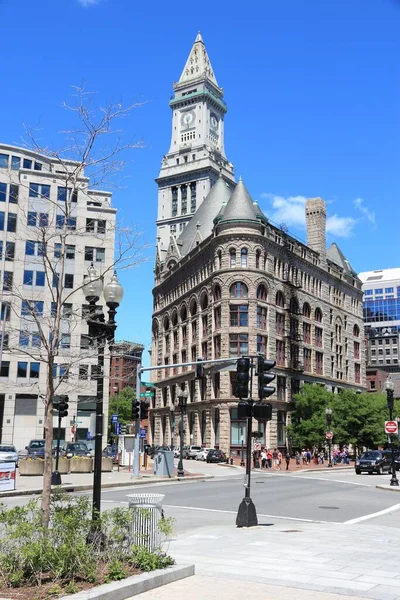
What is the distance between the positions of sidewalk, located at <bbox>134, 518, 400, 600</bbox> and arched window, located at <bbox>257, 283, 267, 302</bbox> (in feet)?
179

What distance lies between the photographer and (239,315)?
6725cm

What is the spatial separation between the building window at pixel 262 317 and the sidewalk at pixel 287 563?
53.8m

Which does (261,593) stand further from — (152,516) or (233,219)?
(233,219)

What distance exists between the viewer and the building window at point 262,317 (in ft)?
224

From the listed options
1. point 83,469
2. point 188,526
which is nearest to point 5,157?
point 83,469

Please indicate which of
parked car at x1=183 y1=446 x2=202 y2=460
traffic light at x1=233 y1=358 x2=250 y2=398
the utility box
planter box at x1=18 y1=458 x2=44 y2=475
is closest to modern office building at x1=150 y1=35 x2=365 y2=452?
parked car at x1=183 y1=446 x2=202 y2=460

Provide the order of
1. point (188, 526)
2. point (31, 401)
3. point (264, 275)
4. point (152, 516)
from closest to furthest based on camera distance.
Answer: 1. point (152, 516)
2. point (188, 526)
3. point (31, 401)
4. point (264, 275)

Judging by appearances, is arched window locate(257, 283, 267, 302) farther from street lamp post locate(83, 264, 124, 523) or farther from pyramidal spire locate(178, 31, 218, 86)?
pyramidal spire locate(178, 31, 218, 86)

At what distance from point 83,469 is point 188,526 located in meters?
22.7

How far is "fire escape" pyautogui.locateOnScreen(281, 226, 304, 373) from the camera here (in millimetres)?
73812

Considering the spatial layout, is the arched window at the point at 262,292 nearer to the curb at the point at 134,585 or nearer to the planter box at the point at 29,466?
the planter box at the point at 29,466

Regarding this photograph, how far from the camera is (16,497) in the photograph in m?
23.2

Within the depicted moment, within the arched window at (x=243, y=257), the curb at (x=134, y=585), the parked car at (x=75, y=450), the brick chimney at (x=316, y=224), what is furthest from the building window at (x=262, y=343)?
the curb at (x=134, y=585)

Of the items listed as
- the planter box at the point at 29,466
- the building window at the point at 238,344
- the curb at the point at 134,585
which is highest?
the building window at the point at 238,344
